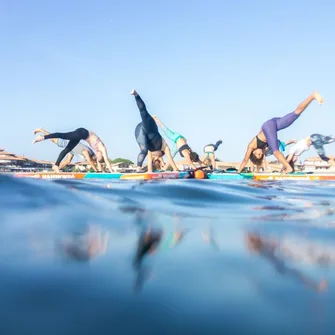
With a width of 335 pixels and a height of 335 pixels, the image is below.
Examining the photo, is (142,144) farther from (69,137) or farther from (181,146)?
(69,137)

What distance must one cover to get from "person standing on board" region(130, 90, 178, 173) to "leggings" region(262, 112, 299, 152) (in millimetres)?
2570

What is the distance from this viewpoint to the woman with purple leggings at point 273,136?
778cm

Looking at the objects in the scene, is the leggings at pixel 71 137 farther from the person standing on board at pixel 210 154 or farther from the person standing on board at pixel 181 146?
the person standing on board at pixel 210 154

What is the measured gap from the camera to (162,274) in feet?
2.48

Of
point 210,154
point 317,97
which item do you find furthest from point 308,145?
point 210,154

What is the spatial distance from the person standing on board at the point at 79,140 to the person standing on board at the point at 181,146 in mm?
1872

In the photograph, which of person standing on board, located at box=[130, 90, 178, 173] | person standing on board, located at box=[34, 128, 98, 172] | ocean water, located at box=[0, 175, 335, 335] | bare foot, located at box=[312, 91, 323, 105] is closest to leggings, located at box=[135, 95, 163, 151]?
person standing on board, located at box=[130, 90, 178, 173]

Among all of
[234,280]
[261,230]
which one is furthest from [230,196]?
[234,280]

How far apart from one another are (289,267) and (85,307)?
20.2 inches

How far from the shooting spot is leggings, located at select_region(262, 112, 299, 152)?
8.21 m

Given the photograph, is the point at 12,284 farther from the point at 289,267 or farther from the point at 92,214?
the point at 92,214

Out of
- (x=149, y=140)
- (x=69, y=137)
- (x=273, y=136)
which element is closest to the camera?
(x=273, y=136)

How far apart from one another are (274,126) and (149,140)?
3156 mm

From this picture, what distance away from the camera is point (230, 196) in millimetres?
2506
